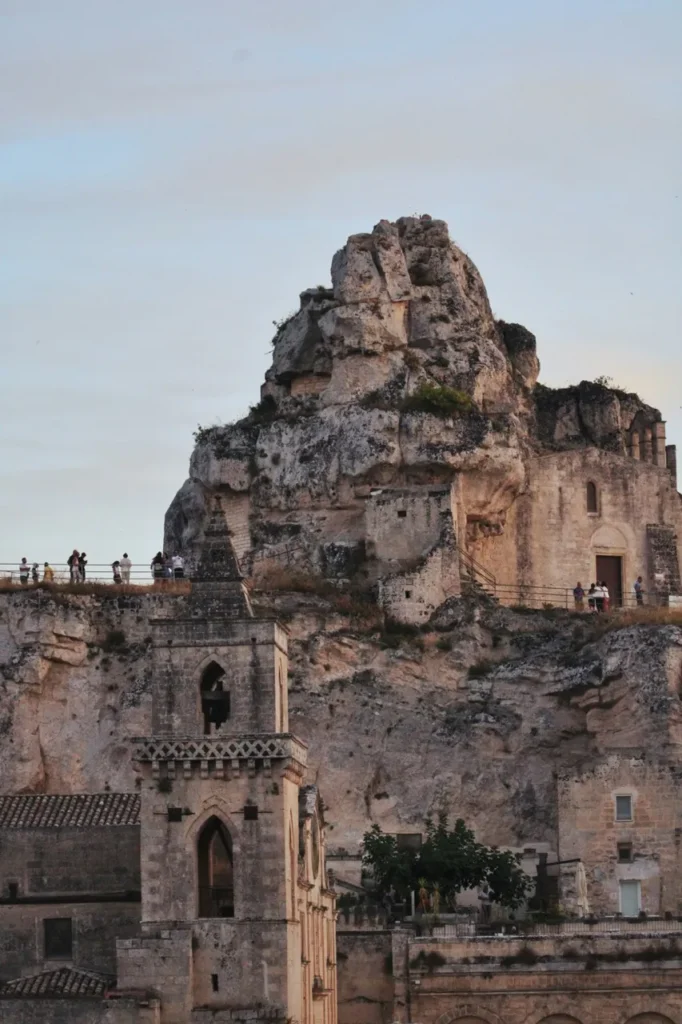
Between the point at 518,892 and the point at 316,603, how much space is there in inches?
385

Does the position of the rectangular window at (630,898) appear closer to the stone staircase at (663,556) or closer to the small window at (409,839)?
the small window at (409,839)

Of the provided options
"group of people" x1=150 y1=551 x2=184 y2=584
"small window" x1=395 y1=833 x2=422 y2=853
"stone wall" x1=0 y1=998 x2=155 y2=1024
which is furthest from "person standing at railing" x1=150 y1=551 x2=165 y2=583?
"stone wall" x1=0 y1=998 x2=155 y2=1024

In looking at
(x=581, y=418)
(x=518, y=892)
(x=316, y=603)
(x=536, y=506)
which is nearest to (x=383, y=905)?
(x=518, y=892)

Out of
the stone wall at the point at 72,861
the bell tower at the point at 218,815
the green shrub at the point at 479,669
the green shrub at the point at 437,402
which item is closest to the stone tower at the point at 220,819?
the bell tower at the point at 218,815

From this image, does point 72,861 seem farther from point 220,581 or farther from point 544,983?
point 544,983

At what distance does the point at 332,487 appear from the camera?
254ft

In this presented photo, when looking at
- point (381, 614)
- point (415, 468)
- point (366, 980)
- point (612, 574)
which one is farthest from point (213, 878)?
point (612, 574)

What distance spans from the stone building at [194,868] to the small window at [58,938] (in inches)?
1.2

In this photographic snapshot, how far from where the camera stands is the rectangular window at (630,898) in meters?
69.9

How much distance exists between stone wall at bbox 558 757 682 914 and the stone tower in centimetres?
1252

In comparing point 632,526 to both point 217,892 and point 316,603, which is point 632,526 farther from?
point 217,892

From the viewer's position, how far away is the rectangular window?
229ft

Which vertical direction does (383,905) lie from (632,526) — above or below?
below

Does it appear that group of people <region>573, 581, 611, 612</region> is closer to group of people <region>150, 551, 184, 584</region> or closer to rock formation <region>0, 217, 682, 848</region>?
rock formation <region>0, 217, 682, 848</region>
